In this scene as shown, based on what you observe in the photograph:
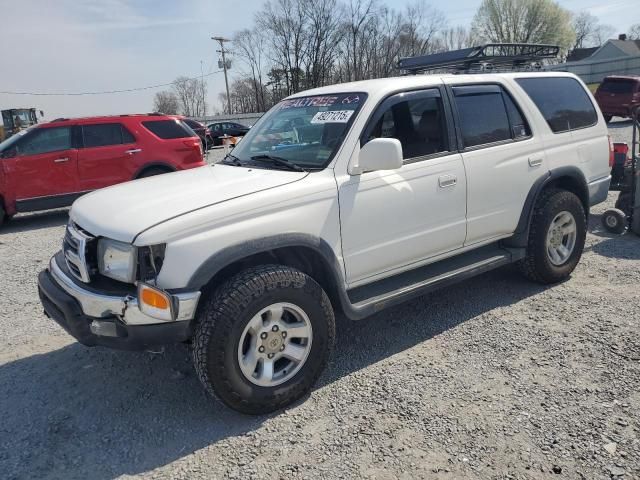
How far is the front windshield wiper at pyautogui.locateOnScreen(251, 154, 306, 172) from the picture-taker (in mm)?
3396

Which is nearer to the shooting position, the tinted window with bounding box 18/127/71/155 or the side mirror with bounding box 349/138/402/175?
the side mirror with bounding box 349/138/402/175

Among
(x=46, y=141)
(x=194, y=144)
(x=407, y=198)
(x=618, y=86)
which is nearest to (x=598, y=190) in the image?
(x=407, y=198)

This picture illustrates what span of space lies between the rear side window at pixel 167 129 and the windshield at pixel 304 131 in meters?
6.01

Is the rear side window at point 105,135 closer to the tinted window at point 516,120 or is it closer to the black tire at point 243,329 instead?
the tinted window at point 516,120

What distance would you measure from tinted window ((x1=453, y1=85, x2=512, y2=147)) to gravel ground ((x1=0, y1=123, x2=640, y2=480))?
57.6 inches

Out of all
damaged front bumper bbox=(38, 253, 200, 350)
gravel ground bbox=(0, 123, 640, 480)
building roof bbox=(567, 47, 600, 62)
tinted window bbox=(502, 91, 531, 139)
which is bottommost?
gravel ground bbox=(0, 123, 640, 480)

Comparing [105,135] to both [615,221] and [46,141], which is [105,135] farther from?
[615,221]

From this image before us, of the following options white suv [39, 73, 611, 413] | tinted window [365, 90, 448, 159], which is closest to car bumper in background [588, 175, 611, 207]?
white suv [39, 73, 611, 413]

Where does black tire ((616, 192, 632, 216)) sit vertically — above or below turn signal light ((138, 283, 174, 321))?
below

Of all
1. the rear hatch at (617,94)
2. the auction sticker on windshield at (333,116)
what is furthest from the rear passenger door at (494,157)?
the rear hatch at (617,94)

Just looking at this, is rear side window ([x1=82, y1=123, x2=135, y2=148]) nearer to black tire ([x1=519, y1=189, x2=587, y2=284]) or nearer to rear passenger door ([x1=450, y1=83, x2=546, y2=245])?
rear passenger door ([x1=450, y1=83, x2=546, y2=245])

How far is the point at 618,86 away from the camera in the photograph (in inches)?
804

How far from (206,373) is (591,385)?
2.37m

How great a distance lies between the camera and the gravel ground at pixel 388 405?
8.60 feet
